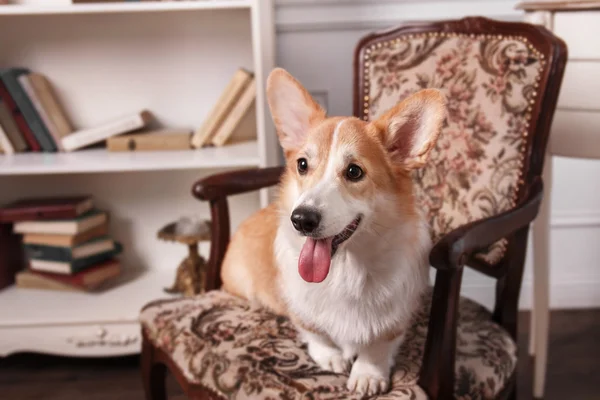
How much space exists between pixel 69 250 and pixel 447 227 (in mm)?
1312

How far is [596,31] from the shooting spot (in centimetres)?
147

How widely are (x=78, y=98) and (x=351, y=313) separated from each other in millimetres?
1520

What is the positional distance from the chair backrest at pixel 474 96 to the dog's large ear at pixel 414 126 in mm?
382

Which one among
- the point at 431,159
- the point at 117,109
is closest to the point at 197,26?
the point at 117,109

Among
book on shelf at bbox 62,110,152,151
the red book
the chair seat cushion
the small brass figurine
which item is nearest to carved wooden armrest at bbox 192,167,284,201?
the chair seat cushion

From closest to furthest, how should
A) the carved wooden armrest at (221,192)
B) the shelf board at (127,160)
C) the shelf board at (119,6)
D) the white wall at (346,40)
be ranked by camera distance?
the carved wooden armrest at (221,192) < the shelf board at (119,6) < the shelf board at (127,160) < the white wall at (346,40)

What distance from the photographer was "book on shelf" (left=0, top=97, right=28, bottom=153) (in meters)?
2.03

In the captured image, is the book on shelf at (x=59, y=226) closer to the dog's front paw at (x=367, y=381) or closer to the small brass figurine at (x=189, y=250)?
the small brass figurine at (x=189, y=250)

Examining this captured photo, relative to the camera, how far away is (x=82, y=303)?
2.06 meters

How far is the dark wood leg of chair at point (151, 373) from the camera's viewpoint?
1.43m

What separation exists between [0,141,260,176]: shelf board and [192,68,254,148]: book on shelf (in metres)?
0.04

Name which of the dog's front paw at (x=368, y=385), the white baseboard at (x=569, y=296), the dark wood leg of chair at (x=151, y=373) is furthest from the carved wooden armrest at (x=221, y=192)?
the white baseboard at (x=569, y=296)

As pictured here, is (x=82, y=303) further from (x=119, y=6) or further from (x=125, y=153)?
(x=119, y=6)

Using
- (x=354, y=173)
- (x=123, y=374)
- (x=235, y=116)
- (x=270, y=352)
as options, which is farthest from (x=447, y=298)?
(x=123, y=374)
